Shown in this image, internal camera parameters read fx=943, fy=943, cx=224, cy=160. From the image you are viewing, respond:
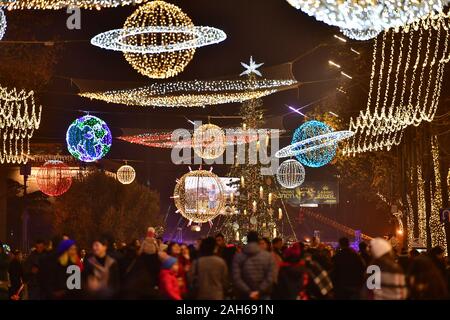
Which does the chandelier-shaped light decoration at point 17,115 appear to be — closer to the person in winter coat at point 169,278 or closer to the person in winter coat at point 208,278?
the person in winter coat at point 169,278

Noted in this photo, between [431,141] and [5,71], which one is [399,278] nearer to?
[5,71]

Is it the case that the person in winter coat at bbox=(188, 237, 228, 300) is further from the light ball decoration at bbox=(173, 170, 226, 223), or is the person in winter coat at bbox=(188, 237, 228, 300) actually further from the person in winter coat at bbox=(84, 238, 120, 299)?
the light ball decoration at bbox=(173, 170, 226, 223)

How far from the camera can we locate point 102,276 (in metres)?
13.7

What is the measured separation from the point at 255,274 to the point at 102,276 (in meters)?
2.24

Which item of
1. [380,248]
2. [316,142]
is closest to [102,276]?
[380,248]

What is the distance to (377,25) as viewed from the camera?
38.7 feet

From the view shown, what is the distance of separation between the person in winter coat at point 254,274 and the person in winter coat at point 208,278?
24cm

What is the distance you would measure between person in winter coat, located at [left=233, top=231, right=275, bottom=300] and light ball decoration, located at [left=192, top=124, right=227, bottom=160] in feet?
72.8

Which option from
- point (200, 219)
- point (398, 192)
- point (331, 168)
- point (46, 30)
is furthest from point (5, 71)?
point (331, 168)

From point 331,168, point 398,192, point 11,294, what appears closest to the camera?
point 11,294

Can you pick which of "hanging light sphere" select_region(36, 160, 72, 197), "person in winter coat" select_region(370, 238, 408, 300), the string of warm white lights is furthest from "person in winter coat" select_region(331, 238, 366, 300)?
"hanging light sphere" select_region(36, 160, 72, 197)

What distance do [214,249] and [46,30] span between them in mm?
12973

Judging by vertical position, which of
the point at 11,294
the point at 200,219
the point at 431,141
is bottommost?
the point at 11,294

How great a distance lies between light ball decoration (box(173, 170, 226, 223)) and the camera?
36188 mm
